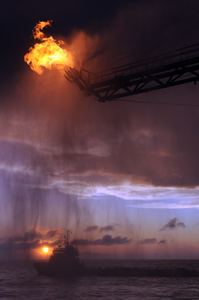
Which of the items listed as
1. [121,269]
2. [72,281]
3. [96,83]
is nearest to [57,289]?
[72,281]

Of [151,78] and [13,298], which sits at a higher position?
[151,78]

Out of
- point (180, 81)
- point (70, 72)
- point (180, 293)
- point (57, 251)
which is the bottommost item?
point (180, 293)

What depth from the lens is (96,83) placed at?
16.5m

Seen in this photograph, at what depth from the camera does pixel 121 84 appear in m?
16.3

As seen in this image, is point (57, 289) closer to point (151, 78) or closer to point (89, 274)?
point (89, 274)

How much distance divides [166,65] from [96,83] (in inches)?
174

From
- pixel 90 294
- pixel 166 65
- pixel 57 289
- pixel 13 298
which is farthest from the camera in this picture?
pixel 57 289

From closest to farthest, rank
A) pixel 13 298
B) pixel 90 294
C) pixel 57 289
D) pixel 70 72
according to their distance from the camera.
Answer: pixel 70 72, pixel 13 298, pixel 90 294, pixel 57 289

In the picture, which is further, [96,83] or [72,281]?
[72,281]

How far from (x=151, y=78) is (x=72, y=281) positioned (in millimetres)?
75747

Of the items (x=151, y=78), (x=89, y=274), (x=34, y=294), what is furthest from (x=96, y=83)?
(x=89, y=274)

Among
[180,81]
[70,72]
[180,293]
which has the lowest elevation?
[180,293]

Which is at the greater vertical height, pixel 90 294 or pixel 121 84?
pixel 121 84

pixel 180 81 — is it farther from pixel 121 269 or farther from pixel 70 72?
pixel 121 269
